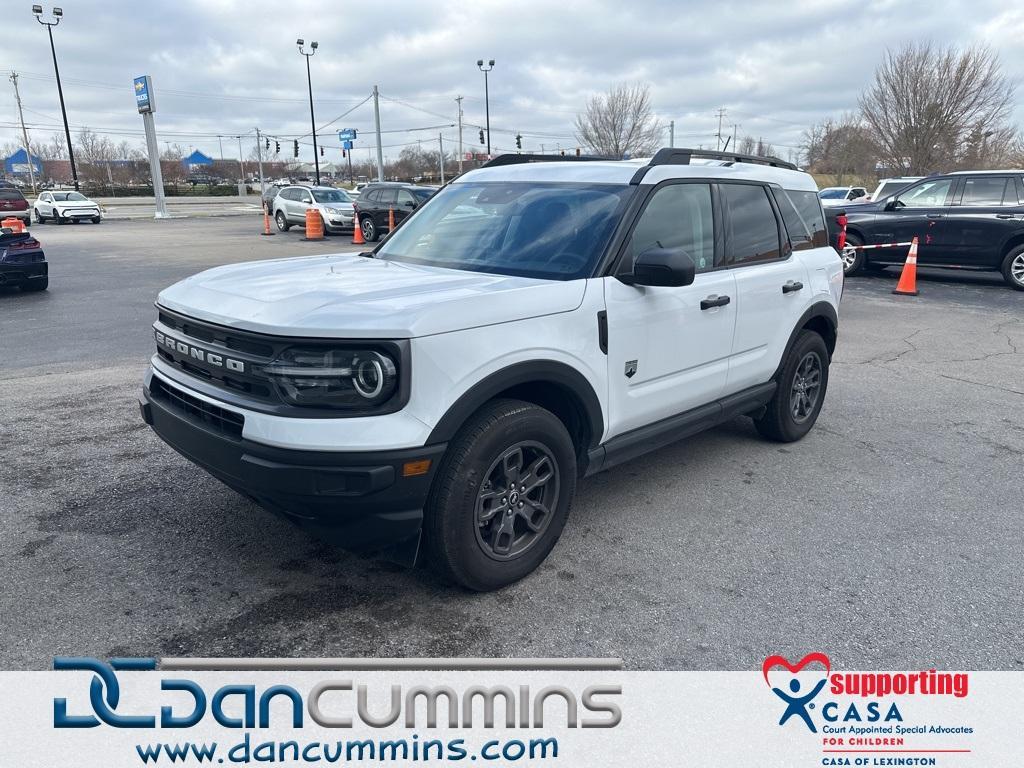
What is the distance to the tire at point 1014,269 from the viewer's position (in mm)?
12383

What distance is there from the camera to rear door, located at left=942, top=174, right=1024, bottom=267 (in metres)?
12.3

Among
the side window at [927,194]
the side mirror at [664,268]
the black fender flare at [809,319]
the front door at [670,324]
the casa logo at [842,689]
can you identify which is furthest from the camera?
the side window at [927,194]

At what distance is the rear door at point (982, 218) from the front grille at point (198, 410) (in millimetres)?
13032

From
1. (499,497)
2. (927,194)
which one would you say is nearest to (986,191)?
(927,194)

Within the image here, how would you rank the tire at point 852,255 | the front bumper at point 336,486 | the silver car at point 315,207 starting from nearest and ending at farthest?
the front bumper at point 336,486 < the tire at point 852,255 < the silver car at point 315,207

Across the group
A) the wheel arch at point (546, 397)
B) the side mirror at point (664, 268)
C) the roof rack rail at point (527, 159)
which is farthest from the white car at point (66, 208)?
the side mirror at point (664, 268)

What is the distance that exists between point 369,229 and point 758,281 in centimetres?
1937

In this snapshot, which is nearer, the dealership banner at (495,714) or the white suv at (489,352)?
the dealership banner at (495,714)

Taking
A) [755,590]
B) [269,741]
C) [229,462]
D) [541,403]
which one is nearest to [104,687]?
[269,741]

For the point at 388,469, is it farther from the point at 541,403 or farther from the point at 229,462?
the point at 541,403

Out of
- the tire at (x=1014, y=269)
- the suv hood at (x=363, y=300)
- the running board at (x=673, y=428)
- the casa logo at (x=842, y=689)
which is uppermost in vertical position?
the suv hood at (x=363, y=300)

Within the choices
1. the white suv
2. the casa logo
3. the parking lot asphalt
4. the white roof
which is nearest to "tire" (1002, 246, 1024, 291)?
the parking lot asphalt

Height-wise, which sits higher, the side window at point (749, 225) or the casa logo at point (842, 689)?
the side window at point (749, 225)

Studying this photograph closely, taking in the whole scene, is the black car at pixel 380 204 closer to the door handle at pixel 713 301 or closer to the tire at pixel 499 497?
the door handle at pixel 713 301
